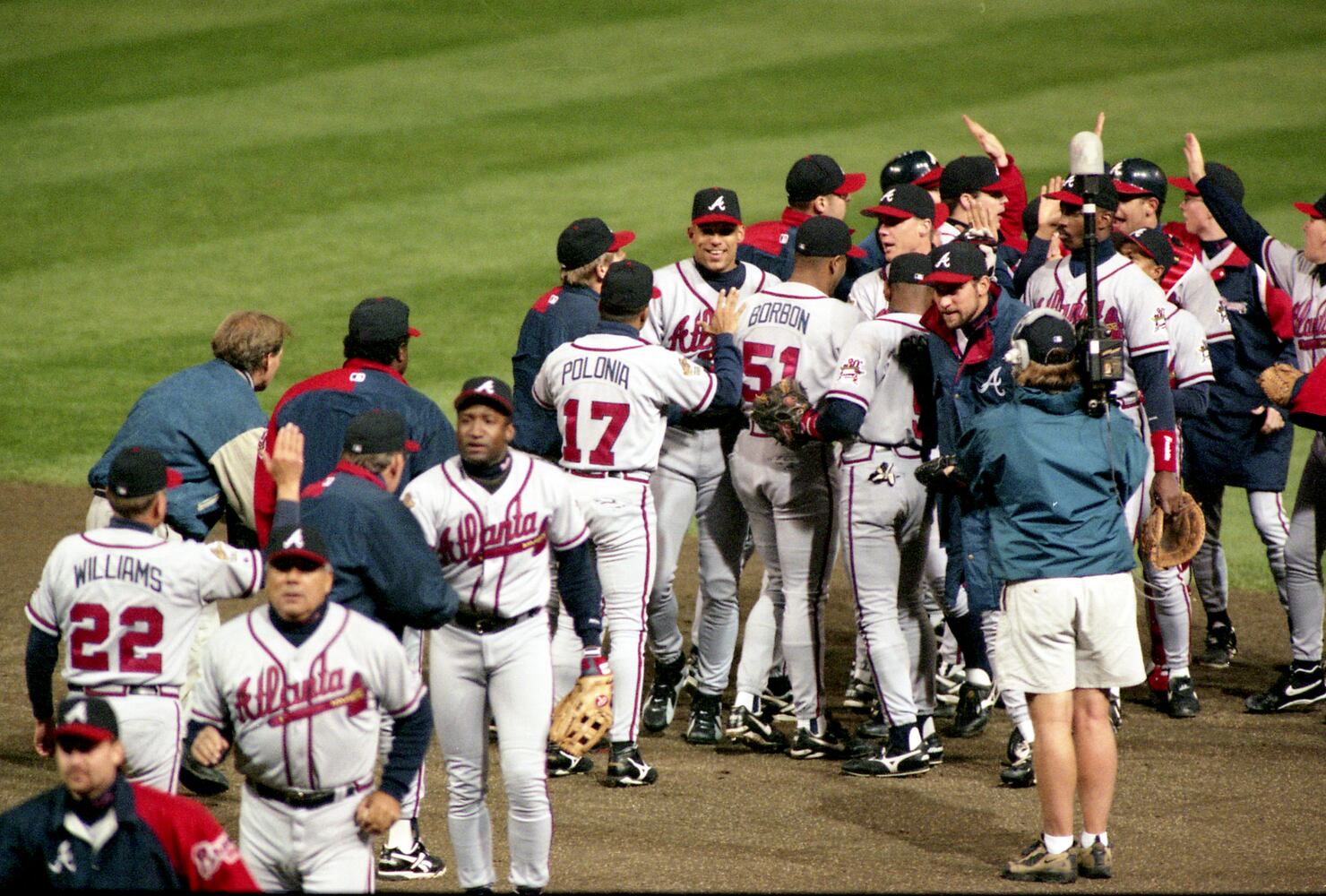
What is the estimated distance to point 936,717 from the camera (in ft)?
22.8

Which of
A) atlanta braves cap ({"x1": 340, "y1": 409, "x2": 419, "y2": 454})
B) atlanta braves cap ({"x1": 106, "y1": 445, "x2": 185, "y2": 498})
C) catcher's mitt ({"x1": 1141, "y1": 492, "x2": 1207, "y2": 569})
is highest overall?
atlanta braves cap ({"x1": 340, "y1": 409, "x2": 419, "y2": 454})

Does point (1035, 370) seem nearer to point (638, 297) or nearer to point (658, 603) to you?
point (638, 297)

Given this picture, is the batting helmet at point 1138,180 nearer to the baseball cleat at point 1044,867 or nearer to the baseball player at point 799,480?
the baseball player at point 799,480

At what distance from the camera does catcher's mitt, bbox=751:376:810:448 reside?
6.07 meters

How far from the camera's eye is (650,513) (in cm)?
609

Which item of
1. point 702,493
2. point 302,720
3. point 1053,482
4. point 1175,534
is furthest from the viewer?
point 702,493

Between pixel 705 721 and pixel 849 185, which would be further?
pixel 849 185

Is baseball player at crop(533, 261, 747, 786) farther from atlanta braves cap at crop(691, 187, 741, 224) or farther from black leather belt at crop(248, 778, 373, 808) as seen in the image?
black leather belt at crop(248, 778, 373, 808)

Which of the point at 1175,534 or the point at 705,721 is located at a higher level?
the point at 1175,534

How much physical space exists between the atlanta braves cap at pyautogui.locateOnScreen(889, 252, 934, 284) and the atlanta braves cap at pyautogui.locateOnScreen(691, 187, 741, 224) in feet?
2.46

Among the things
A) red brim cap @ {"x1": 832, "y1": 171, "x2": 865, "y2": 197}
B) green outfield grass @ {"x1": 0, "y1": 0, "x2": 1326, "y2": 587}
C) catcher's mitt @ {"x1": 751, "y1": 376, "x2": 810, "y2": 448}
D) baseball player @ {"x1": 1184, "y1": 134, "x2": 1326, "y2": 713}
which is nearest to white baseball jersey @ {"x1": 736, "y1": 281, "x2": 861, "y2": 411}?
catcher's mitt @ {"x1": 751, "y1": 376, "x2": 810, "y2": 448}

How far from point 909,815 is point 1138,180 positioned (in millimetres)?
3139

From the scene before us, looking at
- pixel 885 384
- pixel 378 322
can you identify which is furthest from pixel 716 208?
pixel 378 322

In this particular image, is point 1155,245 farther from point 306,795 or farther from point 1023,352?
point 306,795
